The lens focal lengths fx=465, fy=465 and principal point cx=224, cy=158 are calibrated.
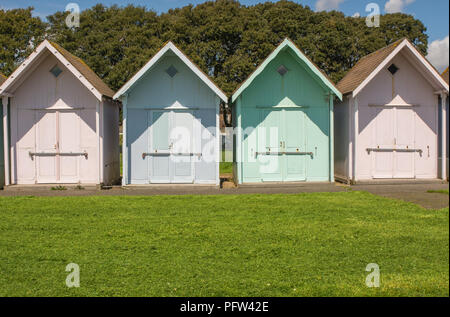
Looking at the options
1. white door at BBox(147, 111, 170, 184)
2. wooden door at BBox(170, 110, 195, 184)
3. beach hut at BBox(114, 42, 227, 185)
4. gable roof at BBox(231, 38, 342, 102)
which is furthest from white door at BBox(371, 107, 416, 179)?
white door at BBox(147, 111, 170, 184)

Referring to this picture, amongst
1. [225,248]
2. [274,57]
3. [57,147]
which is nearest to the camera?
[225,248]

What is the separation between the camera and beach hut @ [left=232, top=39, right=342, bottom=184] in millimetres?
15859

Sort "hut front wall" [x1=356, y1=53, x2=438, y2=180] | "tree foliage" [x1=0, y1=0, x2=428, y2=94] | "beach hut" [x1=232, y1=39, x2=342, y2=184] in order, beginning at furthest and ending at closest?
"tree foliage" [x1=0, y1=0, x2=428, y2=94] → "hut front wall" [x1=356, y1=53, x2=438, y2=180] → "beach hut" [x1=232, y1=39, x2=342, y2=184]

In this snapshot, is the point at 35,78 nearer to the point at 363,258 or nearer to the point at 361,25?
the point at 363,258

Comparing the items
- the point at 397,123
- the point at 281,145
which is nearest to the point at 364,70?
the point at 397,123

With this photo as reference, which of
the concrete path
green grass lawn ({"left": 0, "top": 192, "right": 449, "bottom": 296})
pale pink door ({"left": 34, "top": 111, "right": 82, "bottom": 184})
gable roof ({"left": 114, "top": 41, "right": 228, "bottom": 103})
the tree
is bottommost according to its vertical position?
green grass lawn ({"left": 0, "top": 192, "right": 449, "bottom": 296})

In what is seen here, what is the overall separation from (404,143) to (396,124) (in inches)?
28.6

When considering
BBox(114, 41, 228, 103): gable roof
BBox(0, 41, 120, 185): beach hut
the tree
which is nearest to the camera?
BBox(114, 41, 228, 103): gable roof

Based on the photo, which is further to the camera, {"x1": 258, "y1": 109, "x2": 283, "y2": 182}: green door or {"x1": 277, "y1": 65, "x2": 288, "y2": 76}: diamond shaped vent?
{"x1": 277, "y1": 65, "x2": 288, "y2": 76}: diamond shaped vent

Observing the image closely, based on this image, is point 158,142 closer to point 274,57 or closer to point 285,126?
point 285,126

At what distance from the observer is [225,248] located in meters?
7.41

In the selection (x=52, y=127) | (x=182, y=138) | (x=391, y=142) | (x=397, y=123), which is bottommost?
(x=391, y=142)

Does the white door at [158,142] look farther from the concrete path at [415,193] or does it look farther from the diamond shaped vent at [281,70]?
the concrete path at [415,193]

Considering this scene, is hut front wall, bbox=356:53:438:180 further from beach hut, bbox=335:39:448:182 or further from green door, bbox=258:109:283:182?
green door, bbox=258:109:283:182
